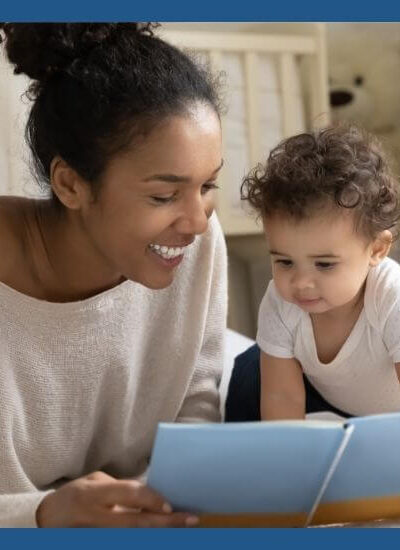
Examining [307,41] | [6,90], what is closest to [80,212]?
[6,90]

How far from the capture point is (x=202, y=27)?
6.19ft

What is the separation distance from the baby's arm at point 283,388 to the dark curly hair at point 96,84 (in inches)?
11.7

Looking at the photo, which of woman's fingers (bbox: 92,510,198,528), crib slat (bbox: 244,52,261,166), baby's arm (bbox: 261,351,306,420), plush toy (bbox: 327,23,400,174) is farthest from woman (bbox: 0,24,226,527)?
plush toy (bbox: 327,23,400,174)

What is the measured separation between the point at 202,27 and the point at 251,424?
55.4 inches

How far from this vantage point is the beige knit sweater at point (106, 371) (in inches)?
37.4

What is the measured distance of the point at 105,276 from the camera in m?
0.98

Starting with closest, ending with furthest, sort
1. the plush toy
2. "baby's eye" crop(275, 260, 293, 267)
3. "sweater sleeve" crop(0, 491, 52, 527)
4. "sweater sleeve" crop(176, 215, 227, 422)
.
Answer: "sweater sleeve" crop(0, 491, 52, 527)
"baby's eye" crop(275, 260, 293, 267)
"sweater sleeve" crop(176, 215, 227, 422)
the plush toy

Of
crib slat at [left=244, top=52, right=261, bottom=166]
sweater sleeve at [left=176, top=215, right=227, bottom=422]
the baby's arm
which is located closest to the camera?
the baby's arm

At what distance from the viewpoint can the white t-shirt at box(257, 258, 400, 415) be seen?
941mm

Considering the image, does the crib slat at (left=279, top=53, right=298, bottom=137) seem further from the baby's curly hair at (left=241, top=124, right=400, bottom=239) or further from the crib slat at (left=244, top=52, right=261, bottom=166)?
the baby's curly hair at (left=241, top=124, right=400, bottom=239)

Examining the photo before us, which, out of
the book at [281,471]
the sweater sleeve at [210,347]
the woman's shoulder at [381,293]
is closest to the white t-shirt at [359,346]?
the woman's shoulder at [381,293]

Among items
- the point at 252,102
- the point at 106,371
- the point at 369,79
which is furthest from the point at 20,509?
the point at 369,79

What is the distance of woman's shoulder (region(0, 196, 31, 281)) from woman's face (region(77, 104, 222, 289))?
0.34 feet

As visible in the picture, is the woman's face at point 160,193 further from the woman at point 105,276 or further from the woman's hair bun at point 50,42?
the woman's hair bun at point 50,42
